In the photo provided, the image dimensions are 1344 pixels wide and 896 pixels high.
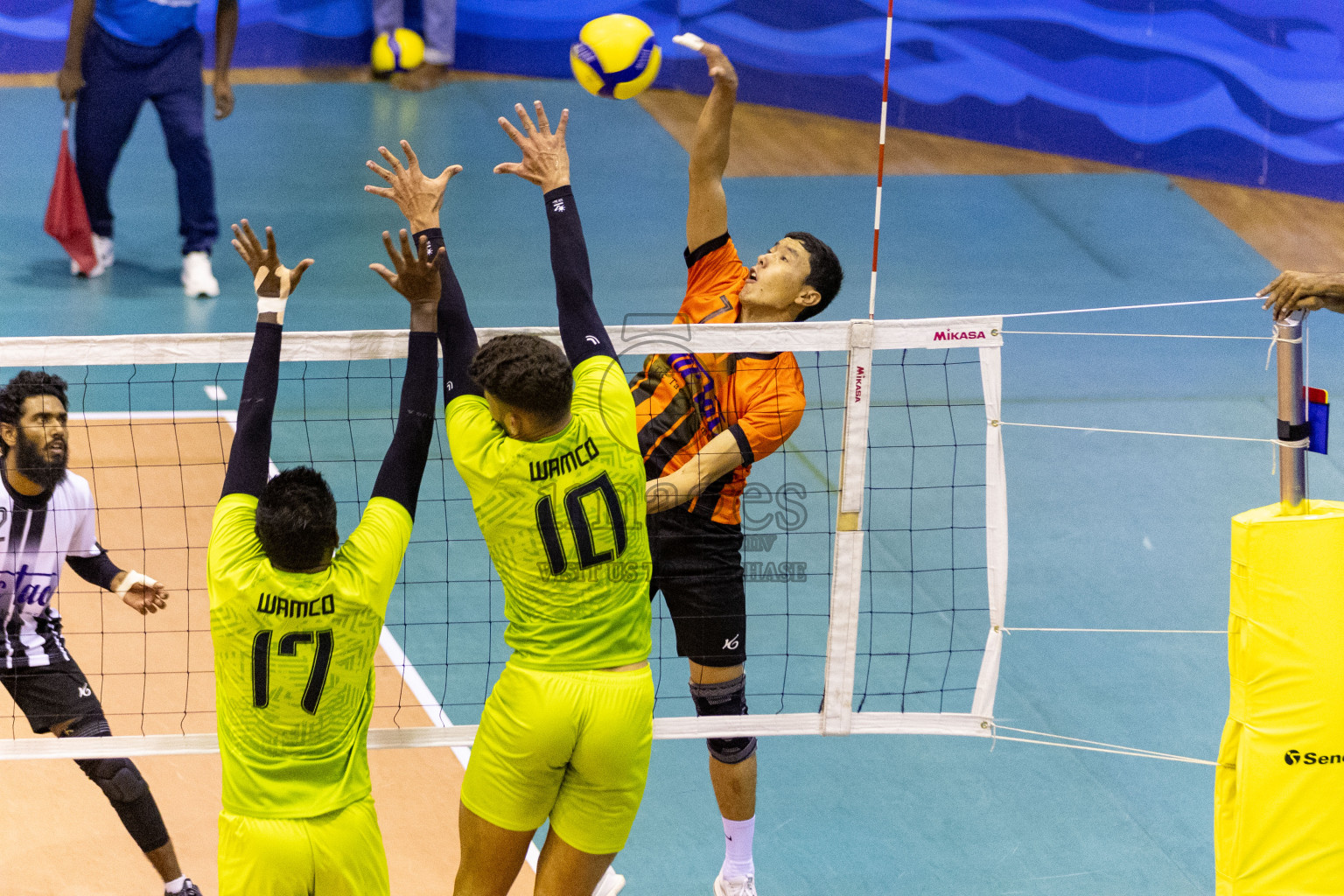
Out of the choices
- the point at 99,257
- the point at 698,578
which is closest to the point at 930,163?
the point at 99,257

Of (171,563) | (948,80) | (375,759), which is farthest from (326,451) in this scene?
(948,80)

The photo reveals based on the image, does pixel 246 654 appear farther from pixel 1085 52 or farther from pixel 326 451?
pixel 1085 52

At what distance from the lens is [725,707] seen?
4.89 metres

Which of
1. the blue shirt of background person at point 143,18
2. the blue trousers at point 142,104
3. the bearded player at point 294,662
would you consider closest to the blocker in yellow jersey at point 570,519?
the bearded player at point 294,662

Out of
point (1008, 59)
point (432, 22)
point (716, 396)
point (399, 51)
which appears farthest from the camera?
point (432, 22)

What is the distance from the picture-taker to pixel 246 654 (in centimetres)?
355

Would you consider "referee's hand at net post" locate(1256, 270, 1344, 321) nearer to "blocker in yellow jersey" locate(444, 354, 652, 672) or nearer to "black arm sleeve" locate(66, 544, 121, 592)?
"blocker in yellow jersey" locate(444, 354, 652, 672)

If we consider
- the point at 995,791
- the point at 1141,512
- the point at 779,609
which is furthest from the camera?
the point at 1141,512

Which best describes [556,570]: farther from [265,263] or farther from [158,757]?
[158,757]

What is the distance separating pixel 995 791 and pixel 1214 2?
9.80 m

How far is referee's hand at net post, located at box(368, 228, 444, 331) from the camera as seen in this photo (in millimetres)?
3895

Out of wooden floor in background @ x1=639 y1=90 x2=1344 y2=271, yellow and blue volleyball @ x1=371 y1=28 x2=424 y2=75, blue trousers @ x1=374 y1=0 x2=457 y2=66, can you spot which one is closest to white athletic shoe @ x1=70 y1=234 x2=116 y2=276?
yellow and blue volleyball @ x1=371 y1=28 x2=424 y2=75

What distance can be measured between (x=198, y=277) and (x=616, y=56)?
5.64 meters

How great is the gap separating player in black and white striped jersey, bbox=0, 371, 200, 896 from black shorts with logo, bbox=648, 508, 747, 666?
1.71m
